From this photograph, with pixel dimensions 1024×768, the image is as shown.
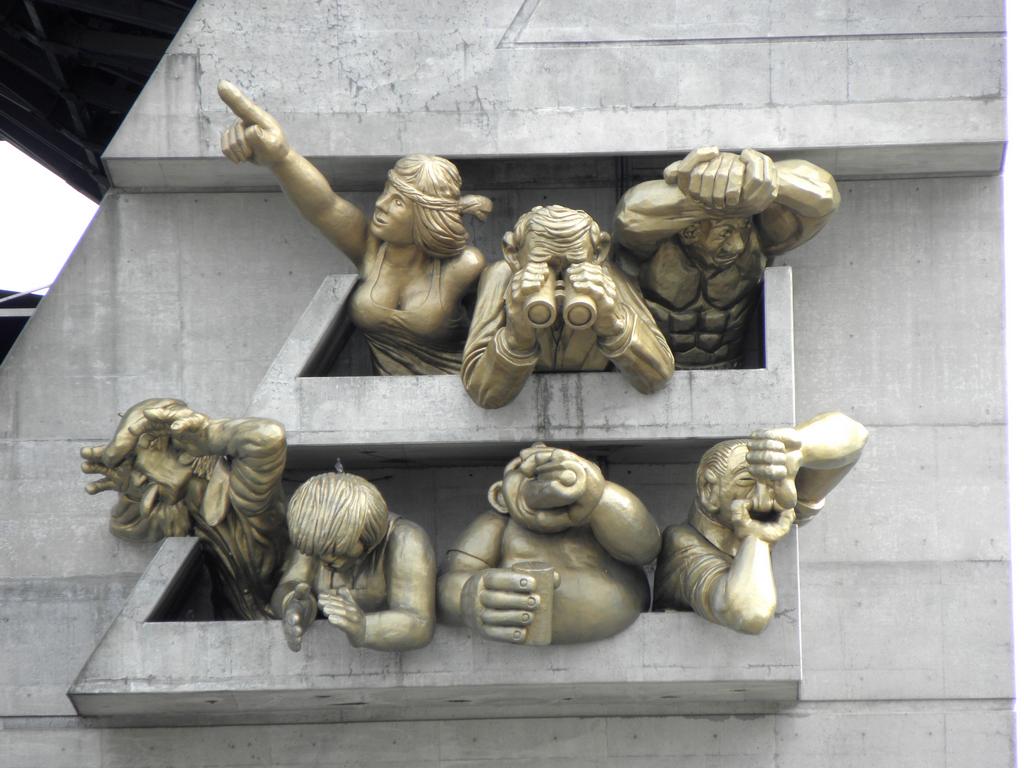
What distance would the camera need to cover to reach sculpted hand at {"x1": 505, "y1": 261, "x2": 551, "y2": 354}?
802 cm

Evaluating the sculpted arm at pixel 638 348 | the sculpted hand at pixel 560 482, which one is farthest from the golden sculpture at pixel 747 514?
the sculpted hand at pixel 560 482

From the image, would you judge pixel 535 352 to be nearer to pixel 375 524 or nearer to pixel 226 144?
pixel 375 524

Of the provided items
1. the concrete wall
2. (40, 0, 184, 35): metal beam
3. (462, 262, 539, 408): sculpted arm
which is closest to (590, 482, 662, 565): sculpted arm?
→ (462, 262, 539, 408): sculpted arm

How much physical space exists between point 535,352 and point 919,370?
2.05m

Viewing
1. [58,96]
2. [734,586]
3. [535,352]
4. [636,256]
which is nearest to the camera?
[734,586]

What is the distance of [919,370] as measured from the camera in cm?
914

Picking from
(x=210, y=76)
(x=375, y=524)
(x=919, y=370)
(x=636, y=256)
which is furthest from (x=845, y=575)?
(x=210, y=76)

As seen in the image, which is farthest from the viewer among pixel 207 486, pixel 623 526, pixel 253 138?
pixel 207 486

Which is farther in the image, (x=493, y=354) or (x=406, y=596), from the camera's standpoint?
(x=493, y=354)

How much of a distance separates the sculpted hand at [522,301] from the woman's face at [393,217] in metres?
0.69

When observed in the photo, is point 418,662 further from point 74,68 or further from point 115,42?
point 74,68

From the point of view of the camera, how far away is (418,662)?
838 cm

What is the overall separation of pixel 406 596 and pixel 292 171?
202 cm

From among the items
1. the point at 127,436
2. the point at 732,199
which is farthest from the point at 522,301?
the point at 127,436
